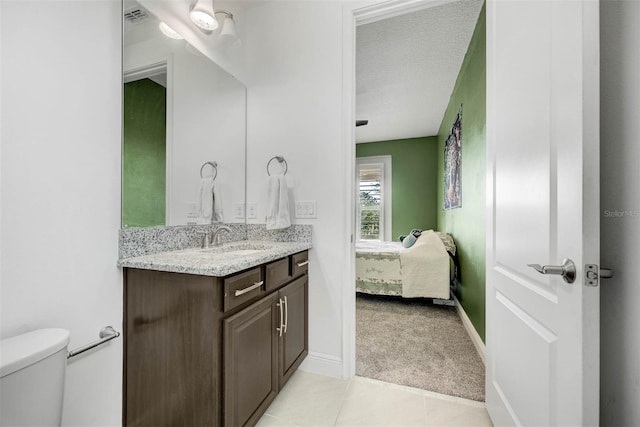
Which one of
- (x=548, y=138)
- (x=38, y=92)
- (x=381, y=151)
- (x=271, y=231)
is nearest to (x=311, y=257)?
(x=271, y=231)

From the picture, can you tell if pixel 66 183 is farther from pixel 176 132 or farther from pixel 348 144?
pixel 348 144

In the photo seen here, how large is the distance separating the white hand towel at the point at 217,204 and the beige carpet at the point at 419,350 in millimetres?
1420

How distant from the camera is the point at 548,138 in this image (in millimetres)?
904

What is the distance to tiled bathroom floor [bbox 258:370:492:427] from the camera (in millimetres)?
1406

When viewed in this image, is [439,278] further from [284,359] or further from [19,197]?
[19,197]

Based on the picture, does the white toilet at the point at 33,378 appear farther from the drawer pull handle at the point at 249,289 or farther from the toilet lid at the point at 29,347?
the drawer pull handle at the point at 249,289

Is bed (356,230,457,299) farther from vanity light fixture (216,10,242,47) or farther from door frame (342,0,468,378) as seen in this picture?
vanity light fixture (216,10,242,47)

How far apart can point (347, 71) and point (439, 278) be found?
2369 millimetres

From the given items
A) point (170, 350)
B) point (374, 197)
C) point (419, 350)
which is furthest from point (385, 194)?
point (170, 350)

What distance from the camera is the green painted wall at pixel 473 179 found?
2.12 meters

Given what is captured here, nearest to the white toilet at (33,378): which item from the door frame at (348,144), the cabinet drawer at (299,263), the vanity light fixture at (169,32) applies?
the cabinet drawer at (299,263)

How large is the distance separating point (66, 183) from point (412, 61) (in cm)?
299

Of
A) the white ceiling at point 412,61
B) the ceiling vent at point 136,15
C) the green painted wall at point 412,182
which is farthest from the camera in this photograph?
the green painted wall at point 412,182

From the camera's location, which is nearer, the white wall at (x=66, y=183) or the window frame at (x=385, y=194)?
the white wall at (x=66, y=183)
